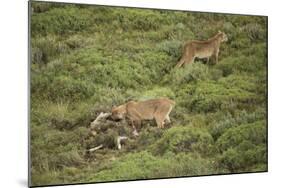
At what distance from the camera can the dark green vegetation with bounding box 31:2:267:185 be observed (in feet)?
12.0

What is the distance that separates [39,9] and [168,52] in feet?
3.38

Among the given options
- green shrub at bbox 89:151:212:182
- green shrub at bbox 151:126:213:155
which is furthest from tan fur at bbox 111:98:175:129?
green shrub at bbox 89:151:212:182

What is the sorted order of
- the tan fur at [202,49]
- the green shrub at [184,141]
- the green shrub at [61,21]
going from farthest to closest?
the tan fur at [202,49] < the green shrub at [184,141] < the green shrub at [61,21]

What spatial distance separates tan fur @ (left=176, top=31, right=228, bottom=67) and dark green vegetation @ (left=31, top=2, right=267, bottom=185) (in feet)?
0.16

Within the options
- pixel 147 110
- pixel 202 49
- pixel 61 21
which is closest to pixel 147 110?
pixel 147 110

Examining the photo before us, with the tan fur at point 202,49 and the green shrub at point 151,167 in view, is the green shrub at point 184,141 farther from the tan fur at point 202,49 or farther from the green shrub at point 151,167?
the tan fur at point 202,49

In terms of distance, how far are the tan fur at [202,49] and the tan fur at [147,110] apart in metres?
0.33

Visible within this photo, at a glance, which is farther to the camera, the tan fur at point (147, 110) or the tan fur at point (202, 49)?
the tan fur at point (202, 49)

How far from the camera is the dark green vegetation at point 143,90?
12.0 feet

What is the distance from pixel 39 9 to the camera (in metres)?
3.62

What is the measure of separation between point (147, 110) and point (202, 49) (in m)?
0.67

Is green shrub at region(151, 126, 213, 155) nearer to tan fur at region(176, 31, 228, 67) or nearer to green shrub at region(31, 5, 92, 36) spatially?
tan fur at region(176, 31, 228, 67)

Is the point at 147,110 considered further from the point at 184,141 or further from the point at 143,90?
the point at 184,141

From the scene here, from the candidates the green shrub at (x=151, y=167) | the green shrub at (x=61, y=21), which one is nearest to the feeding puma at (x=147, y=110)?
the green shrub at (x=151, y=167)
